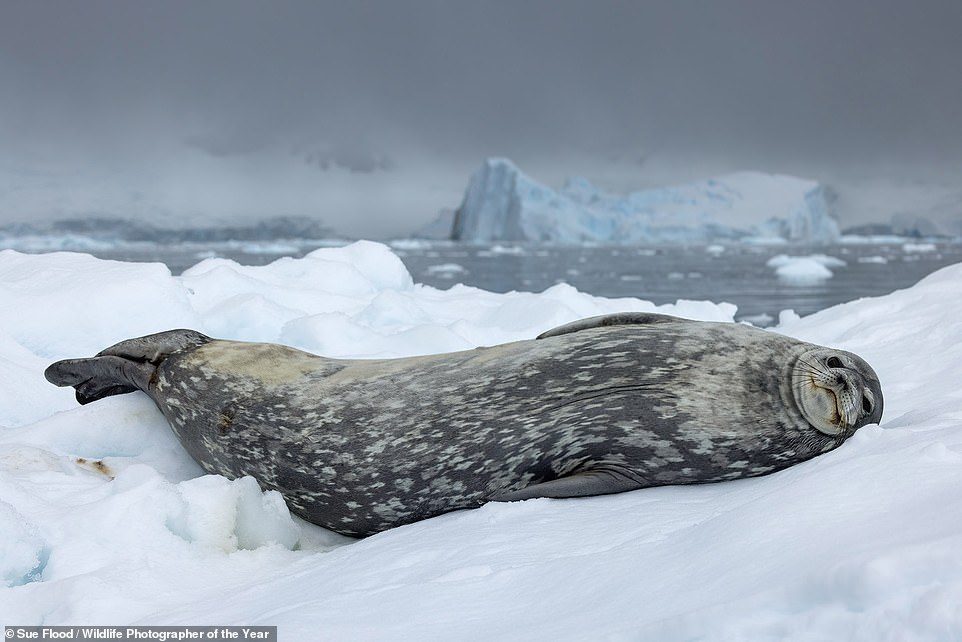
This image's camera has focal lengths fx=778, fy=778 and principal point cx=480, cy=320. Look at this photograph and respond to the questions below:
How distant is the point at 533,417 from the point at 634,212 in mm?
41658

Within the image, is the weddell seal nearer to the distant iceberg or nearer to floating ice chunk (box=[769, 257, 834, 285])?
floating ice chunk (box=[769, 257, 834, 285])

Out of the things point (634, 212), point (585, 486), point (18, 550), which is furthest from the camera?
point (634, 212)

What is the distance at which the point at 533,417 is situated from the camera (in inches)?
98.6

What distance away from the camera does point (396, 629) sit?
1.51 m

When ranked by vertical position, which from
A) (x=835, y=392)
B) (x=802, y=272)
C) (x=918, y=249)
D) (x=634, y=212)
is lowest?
(x=835, y=392)

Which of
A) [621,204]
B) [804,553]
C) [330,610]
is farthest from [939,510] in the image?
[621,204]

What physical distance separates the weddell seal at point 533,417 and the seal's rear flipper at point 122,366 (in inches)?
12.3

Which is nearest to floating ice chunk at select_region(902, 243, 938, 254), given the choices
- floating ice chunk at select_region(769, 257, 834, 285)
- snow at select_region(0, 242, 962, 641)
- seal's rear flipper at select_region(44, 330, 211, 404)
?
floating ice chunk at select_region(769, 257, 834, 285)

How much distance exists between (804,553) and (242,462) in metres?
2.07

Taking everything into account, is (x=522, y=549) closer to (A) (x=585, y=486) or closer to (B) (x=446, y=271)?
(A) (x=585, y=486)

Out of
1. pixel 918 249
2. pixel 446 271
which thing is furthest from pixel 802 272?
pixel 918 249

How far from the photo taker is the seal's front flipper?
7.50 feet

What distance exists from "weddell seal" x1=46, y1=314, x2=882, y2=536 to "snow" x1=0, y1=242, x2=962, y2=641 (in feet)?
0.41

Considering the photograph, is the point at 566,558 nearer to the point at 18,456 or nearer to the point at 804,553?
the point at 804,553
